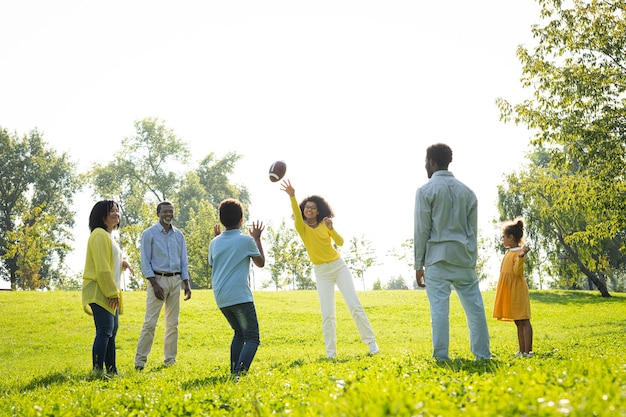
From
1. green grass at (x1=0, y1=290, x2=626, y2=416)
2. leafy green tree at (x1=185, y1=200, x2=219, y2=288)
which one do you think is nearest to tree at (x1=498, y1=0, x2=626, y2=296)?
green grass at (x1=0, y1=290, x2=626, y2=416)

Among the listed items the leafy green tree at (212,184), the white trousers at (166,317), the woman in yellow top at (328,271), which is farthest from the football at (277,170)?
the leafy green tree at (212,184)

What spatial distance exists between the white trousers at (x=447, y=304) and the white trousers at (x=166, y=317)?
17.4 ft

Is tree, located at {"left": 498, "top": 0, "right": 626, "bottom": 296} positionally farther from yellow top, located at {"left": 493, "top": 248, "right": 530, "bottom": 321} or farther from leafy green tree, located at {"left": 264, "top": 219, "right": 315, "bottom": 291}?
leafy green tree, located at {"left": 264, "top": 219, "right": 315, "bottom": 291}

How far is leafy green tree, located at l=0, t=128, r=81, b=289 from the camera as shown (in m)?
56.4

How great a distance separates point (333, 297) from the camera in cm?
985

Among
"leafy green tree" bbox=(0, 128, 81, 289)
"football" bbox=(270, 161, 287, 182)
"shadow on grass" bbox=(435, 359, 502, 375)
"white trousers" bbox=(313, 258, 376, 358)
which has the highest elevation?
"leafy green tree" bbox=(0, 128, 81, 289)

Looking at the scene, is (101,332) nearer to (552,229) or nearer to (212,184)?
(552,229)

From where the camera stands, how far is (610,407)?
11.0 ft

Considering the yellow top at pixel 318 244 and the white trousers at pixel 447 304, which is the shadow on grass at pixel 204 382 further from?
the yellow top at pixel 318 244

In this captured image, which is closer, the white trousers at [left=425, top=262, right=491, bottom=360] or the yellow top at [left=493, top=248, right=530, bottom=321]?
the white trousers at [left=425, top=262, right=491, bottom=360]

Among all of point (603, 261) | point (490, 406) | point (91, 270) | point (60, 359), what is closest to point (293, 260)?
point (603, 261)

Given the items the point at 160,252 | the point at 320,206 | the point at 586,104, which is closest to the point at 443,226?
the point at 320,206

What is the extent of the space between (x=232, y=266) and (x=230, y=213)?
2.48 ft

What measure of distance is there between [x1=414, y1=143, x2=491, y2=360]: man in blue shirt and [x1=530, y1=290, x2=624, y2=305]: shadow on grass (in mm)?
26446
